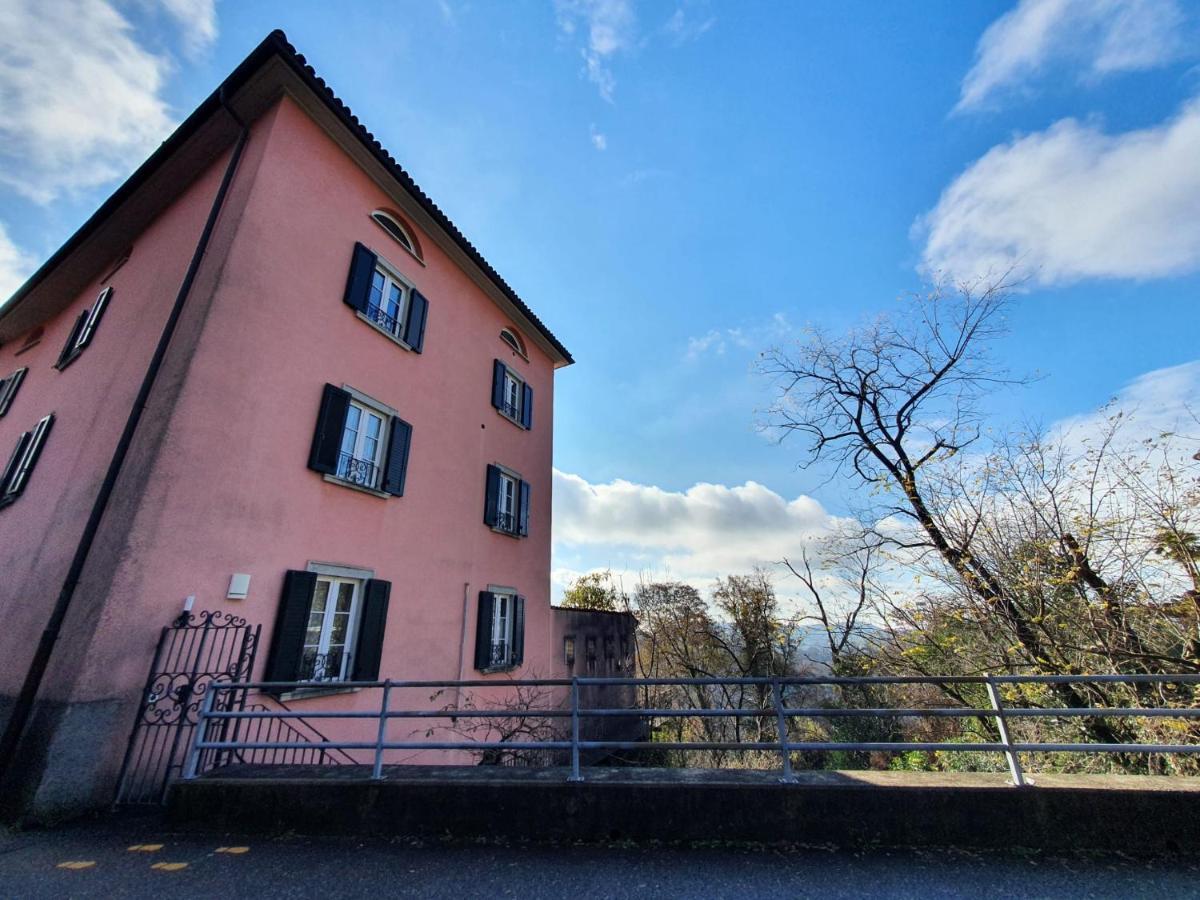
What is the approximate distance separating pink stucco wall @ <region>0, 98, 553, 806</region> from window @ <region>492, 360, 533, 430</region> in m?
0.99

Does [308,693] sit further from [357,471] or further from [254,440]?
Result: [254,440]

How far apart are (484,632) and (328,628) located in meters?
3.54

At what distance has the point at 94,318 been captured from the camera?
9.08m

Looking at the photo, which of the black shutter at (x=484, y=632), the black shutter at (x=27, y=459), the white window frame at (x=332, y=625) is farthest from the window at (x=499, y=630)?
the black shutter at (x=27, y=459)

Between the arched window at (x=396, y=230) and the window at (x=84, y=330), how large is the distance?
17.1 feet

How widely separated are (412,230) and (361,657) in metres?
8.58

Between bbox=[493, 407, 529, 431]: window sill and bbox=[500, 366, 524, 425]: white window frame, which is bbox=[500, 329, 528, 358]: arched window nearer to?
bbox=[500, 366, 524, 425]: white window frame

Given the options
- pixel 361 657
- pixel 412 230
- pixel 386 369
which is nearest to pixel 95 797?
pixel 361 657

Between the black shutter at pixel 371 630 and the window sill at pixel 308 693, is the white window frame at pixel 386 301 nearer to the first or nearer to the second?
the black shutter at pixel 371 630

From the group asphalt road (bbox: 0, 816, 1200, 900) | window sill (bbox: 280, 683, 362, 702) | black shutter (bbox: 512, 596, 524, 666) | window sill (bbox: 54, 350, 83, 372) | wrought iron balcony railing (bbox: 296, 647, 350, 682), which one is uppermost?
window sill (bbox: 54, 350, 83, 372)

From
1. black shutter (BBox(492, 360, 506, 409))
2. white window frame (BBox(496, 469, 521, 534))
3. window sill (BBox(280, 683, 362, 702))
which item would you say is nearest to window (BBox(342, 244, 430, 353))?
black shutter (BBox(492, 360, 506, 409))

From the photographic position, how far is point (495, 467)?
37.8ft

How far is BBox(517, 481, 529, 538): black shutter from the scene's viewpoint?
12312 millimetres

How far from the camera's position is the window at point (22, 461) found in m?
8.20
